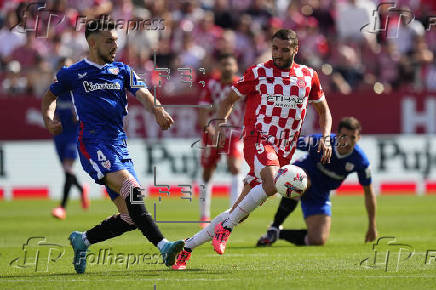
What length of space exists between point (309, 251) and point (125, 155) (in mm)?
3025

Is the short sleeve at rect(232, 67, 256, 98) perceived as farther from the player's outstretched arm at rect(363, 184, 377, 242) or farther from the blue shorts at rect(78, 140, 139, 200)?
the player's outstretched arm at rect(363, 184, 377, 242)

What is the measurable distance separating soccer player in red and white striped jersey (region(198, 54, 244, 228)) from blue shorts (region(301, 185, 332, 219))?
7.76 feet

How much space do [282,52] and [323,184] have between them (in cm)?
309

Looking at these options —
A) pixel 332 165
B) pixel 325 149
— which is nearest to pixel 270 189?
pixel 325 149

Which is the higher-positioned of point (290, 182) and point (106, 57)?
point (106, 57)

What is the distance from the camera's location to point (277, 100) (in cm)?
920

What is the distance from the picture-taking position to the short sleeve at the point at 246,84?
364 inches

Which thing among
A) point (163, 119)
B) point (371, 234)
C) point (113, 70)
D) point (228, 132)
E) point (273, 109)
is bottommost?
point (371, 234)

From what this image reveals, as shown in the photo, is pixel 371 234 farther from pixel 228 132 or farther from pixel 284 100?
pixel 228 132

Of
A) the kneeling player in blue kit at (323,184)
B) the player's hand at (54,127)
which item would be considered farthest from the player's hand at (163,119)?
the kneeling player in blue kit at (323,184)

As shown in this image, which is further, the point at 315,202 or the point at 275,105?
the point at 315,202

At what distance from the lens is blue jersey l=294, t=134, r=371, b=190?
11156mm

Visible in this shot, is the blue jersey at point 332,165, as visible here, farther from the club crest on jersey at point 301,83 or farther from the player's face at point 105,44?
the player's face at point 105,44

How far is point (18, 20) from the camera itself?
21.5 metres
